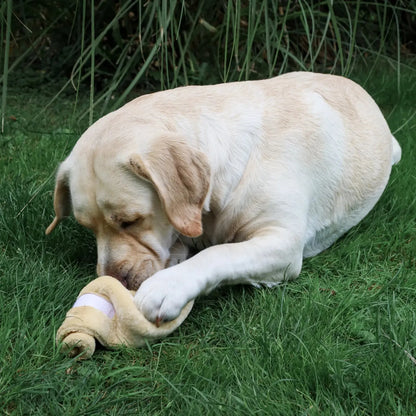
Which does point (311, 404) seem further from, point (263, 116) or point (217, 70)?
point (217, 70)

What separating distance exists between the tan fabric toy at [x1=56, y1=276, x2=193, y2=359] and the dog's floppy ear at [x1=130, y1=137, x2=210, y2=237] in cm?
33

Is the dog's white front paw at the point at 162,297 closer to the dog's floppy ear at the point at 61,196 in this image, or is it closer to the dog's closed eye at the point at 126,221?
the dog's closed eye at the point at 126,221

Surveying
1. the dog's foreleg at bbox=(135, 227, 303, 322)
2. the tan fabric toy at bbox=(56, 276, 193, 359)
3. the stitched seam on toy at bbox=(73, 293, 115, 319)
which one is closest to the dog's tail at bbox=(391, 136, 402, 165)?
the dog's foreleg at bbox=(135, 227, 303, 322)

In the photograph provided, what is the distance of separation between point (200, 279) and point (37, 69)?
458 cm

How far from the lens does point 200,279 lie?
2387 millimetres

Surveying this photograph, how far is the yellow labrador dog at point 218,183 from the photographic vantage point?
2.44m

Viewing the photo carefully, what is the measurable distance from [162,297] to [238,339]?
32 cm

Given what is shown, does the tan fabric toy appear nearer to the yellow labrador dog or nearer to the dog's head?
the yellow labrador dog

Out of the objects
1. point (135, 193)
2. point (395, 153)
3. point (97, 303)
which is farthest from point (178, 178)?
point (395, 153)

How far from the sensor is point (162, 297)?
88.5 inches

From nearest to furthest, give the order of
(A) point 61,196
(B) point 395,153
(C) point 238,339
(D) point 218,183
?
1. (C) point 238,339
2. (D) point 218,183
3. (A) point 61,196
4. (B) point 395,153

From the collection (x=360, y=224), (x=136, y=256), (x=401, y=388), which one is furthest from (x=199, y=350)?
(x=360, y=224)

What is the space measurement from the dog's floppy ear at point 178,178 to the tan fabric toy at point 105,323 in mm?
327

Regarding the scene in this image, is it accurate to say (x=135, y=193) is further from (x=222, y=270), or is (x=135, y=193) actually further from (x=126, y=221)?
(x=222, y=270)
